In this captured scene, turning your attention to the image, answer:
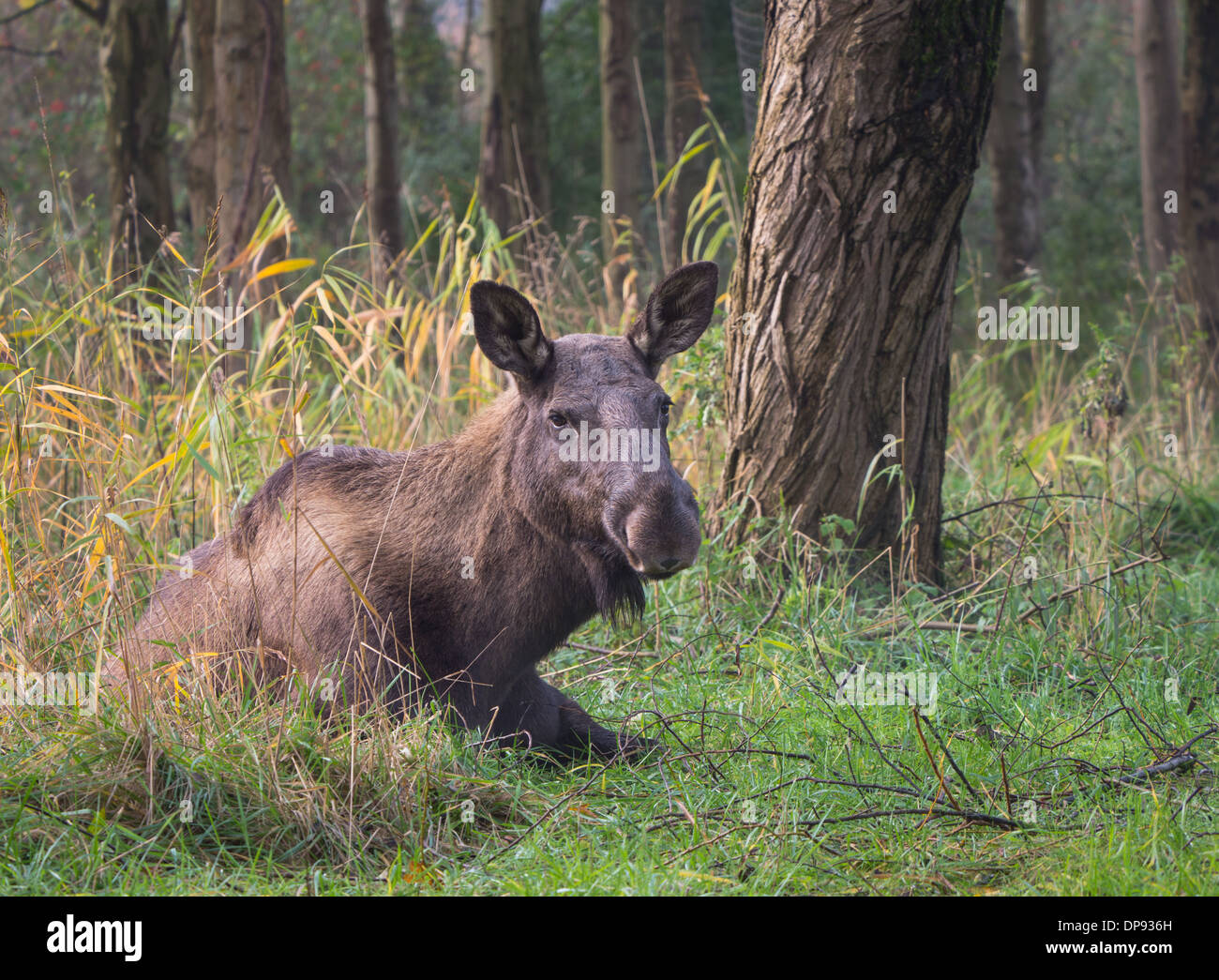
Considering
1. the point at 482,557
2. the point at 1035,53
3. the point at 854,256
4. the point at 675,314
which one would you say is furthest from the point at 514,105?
the point at 482,557

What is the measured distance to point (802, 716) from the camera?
441cm

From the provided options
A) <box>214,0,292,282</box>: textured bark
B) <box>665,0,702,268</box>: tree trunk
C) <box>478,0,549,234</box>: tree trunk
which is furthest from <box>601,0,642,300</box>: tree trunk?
<box>214,0,292,282</box>: textured bark

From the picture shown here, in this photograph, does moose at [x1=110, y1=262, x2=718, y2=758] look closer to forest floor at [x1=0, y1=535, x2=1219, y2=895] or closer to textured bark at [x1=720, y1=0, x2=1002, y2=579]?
forest floor at [x1=0, y1=535, x2=1219, y2=895]

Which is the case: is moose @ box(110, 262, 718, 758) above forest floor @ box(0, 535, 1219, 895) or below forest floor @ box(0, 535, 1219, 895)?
above

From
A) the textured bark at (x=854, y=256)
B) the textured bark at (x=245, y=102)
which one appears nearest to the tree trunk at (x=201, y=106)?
the textured bark at (x=245, y=102)

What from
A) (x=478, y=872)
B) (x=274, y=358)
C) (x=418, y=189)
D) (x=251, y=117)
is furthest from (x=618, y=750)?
(x=418, y=189)

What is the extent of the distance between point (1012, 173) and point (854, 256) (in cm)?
897

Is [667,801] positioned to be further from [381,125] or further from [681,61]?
[681,61]

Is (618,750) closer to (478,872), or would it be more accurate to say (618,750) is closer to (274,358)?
(478,872)

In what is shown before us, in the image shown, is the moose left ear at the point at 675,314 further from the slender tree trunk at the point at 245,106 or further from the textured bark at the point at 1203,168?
the textured bark at the point at 1203,168

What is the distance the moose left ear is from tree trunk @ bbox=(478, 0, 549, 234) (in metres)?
7.82

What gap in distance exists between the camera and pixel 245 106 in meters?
8.14

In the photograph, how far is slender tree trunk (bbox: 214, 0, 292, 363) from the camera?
7.99 m

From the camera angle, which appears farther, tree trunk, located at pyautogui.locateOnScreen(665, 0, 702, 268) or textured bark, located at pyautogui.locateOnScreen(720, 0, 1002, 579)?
tree trunk, located at pyautogui.locateOnScreen(665, 0, 702, 268)
